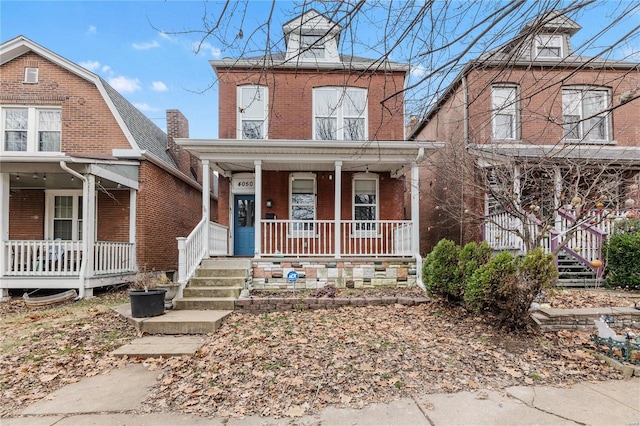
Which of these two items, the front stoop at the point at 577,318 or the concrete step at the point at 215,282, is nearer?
the front stoop at the point at 577,318

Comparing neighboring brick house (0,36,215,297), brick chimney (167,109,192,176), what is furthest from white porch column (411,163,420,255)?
brick chimney (167,109,192,176)

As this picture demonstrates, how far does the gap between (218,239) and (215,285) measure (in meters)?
2.08

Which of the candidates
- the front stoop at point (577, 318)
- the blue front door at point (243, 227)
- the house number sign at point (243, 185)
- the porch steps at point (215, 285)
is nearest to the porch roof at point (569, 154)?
the front stoop at point (577, 318)

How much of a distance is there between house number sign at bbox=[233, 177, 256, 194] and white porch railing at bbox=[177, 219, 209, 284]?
2.52 m

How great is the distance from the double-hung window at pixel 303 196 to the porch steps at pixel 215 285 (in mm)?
3089

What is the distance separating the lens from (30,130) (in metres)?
10.2

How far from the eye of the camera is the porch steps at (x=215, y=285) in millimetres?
6613

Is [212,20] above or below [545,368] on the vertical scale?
above

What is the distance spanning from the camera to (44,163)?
8242 mm

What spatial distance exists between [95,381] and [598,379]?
5.42 metres

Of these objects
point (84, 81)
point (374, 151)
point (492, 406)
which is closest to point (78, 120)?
point (84, 81)

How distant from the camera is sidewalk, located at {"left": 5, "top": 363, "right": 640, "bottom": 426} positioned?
9.39 feet

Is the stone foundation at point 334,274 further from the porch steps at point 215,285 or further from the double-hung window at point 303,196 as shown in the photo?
the double-hung window at point 303,196

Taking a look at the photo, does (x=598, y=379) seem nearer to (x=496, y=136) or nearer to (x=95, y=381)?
(x=95, y=381)
